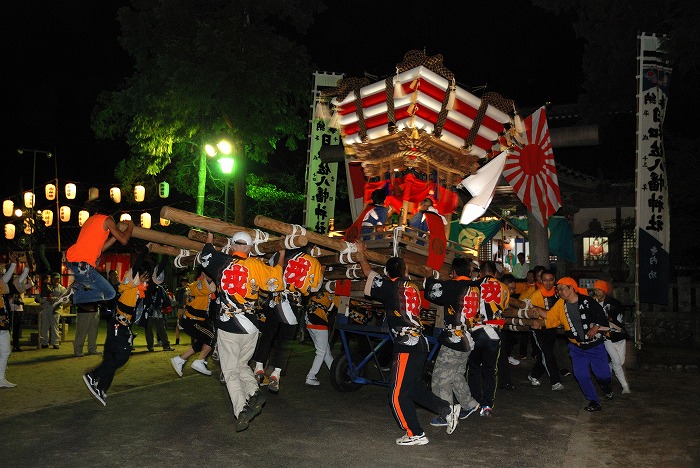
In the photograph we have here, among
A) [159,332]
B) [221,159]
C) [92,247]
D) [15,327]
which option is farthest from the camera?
[221,159]

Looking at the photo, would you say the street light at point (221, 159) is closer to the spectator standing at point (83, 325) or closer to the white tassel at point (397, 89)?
the spectator standing at point (83, 325)

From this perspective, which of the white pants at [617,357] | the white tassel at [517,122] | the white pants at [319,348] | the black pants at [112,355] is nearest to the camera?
the black pants at [112,355]

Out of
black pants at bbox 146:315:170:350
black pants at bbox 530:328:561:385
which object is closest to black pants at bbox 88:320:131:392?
black pants at bbox 530:328:561:385

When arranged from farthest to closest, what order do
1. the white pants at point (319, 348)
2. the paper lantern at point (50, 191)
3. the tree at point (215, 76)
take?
the paper lantern at point (50, 191) < the tree at point (215, 76) < the white pants at point (319, 348)

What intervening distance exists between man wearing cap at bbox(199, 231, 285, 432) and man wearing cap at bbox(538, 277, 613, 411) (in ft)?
14.0

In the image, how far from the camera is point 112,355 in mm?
8070

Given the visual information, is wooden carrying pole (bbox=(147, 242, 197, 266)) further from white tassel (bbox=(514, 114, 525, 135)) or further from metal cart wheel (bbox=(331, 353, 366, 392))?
white tassel (bbox=(514, 114, 525, 135))

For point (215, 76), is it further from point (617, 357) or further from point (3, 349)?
point (617, 357)

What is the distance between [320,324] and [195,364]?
1945 mm

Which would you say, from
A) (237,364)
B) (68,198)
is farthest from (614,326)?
(68,198)

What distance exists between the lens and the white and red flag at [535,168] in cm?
1312

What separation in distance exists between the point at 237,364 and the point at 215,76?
12118mm

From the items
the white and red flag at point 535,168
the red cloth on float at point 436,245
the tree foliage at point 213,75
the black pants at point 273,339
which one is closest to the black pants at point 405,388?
the red cloth on float at point 436,245

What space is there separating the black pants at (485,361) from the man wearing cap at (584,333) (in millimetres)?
1162
